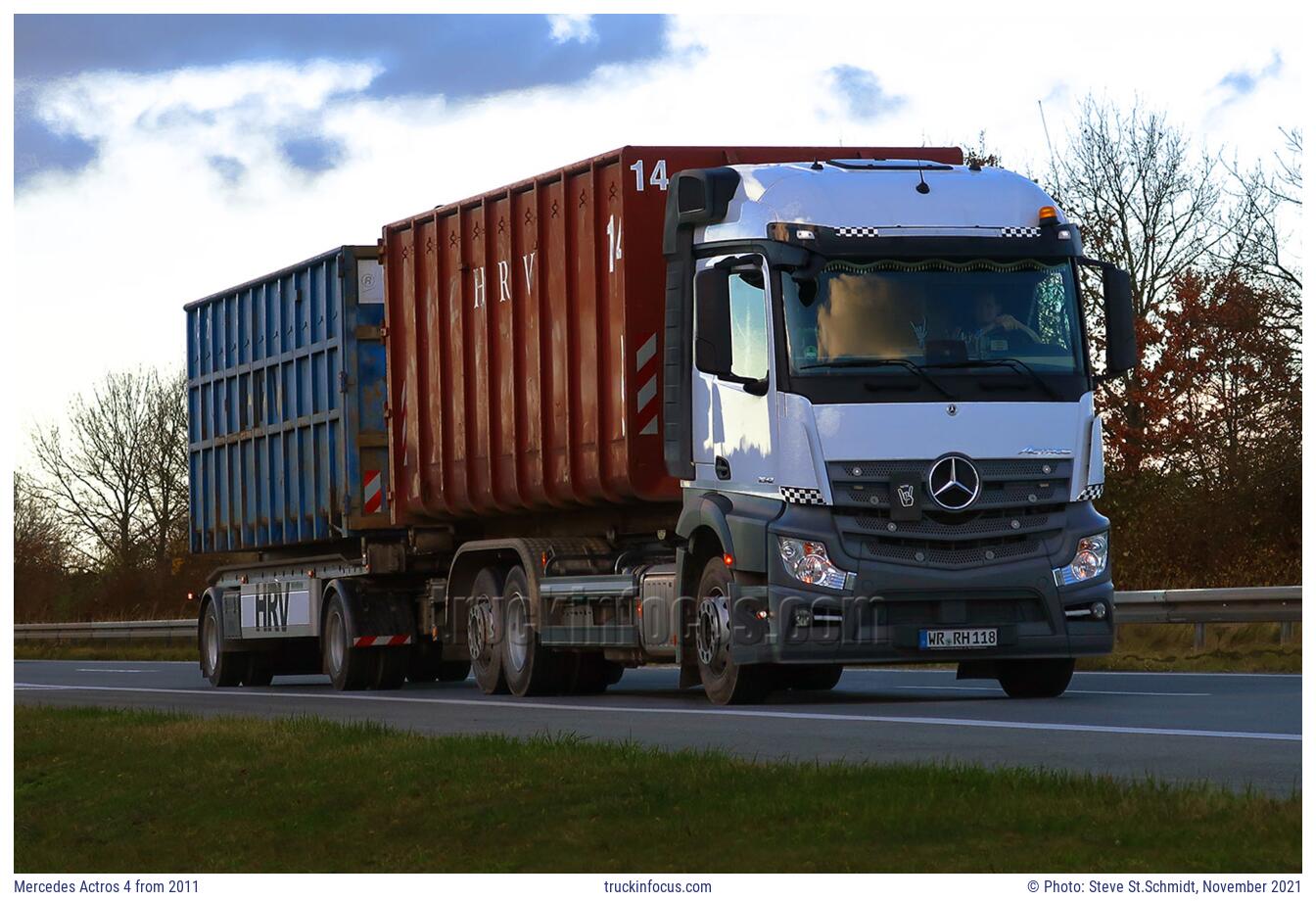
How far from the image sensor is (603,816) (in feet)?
30.8

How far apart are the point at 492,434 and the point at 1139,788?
11.4 m

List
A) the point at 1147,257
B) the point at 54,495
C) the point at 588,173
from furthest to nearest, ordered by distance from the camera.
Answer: the point at 54,495
the point at 1147,257
the point at 588,173

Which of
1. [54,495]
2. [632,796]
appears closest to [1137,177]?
[632,796]

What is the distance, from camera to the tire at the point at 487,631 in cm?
1973

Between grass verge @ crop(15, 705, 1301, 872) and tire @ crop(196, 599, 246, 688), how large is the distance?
43.0 ft

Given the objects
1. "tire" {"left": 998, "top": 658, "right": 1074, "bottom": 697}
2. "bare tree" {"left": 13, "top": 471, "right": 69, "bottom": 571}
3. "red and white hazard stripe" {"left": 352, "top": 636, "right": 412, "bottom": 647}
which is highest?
"bare tree" {"left": 13, "top": 471, "right": 69, "bottom": 571}

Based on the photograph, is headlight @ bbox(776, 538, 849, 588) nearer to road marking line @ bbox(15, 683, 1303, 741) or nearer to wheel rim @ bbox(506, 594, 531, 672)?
road marking line @ bbox(15, 683, 1303, 741)

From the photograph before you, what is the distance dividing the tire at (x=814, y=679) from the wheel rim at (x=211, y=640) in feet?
29.9

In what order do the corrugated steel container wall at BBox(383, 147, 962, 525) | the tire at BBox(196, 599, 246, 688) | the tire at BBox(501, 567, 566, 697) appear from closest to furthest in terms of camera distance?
1. the corrugated steel container wall at BBox(383, 147, 962, 525)
2. the tire at BBox(501, 567, 566, 697)
3. the tire at BBox(196, 599, 246, 688)

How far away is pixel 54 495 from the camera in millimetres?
68000

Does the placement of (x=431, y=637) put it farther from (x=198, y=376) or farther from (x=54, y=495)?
(x=54, y=495)

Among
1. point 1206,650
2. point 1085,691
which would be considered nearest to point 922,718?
point 1085,691

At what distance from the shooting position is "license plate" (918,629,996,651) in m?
15.4

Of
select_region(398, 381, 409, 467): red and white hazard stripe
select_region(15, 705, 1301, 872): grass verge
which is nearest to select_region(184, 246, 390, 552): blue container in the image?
select_region(398, 381, 409, 467): red and white hazard stripe
